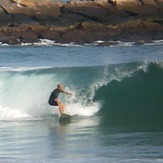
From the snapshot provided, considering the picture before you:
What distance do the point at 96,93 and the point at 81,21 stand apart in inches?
1041

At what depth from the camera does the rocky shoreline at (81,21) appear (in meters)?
38.8

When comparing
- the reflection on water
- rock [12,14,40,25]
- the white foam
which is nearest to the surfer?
the reflection on water

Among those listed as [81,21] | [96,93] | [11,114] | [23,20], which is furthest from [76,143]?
[23,20]

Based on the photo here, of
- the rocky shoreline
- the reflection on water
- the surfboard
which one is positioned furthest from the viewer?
the rocky shoreline

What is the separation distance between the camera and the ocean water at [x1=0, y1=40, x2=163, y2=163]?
11.0 meters

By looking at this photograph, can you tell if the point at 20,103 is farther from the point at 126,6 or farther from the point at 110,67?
the point at 126,6

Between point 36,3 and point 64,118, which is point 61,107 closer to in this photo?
point 64,118

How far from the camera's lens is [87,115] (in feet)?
50.6

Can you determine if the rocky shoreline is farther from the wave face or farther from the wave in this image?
the wave face

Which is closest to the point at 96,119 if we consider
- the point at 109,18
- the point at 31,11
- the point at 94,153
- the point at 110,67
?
the point at 110,67

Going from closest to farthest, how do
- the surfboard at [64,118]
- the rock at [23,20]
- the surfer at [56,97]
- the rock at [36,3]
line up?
the surfboard at [64,118]
the surfer at [56,97]
the rock at [23,20]
the rock at [36,3]

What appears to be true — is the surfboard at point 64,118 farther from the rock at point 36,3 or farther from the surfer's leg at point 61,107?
the rock at point 36,3

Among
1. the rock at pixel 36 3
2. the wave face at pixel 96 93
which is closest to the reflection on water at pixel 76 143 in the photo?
the wave face at pixel 96 93

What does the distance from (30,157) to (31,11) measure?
35807 mm
